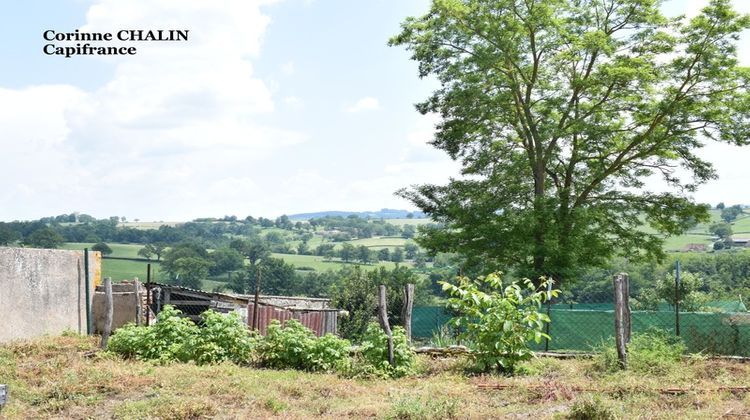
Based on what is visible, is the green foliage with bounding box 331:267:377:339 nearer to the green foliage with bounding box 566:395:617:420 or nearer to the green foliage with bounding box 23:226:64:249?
the green foliage with bounding box 566:395:617:420

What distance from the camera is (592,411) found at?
841 cm

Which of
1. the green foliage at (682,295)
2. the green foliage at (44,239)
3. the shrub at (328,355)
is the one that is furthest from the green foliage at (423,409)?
the green foliage at (44,239)

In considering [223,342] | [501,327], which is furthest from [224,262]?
[501,327]

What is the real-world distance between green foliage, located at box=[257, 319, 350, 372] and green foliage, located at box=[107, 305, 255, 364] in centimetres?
44

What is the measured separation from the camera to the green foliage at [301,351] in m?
12.4

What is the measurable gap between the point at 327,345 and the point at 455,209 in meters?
17.1

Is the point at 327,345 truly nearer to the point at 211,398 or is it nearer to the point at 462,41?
the point at 211,398

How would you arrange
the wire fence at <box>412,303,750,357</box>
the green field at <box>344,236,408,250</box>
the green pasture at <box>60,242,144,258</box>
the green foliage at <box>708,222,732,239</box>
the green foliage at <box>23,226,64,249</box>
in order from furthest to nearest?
the green field at <box>344,236,408,250</box> → the green pasture at <box>60,242,144,258</box> → the green foliage at <box>708,222,732,239</box> → the green foliage at <box>23,226,64,249</box> → the wire fence at <box>412,303,750,357</box>

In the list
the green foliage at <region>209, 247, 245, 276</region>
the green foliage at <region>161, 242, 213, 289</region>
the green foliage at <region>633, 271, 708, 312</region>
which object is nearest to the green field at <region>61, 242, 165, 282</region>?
the green foliage at <region>161, 242, 213, 289</region>

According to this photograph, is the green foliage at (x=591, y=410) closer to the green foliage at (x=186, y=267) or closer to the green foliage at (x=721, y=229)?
the green foliage at (x=186, y=267)

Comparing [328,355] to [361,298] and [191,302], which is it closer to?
[191,302]

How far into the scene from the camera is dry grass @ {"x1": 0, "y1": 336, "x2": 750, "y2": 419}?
906 cm

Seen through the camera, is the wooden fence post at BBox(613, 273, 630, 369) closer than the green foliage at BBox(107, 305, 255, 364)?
Yes

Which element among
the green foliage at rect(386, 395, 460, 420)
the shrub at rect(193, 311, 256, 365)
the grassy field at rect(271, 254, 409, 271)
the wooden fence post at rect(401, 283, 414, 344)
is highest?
the wooden fence post at rect(401, 283, 414, 344)
